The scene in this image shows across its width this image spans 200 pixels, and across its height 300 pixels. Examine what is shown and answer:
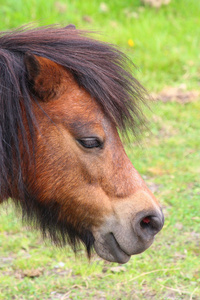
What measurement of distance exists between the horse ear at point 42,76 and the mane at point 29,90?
5 centimetres

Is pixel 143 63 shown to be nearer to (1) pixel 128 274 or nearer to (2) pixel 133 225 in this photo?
(1) pixel 128 274

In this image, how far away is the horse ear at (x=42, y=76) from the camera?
2217 mm

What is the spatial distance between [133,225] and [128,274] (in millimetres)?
1200

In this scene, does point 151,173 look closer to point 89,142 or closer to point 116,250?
point 116,250

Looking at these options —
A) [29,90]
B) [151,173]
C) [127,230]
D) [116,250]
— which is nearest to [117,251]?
[116,250]

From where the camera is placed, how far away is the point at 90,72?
233cm

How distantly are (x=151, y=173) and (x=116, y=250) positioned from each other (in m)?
2.59

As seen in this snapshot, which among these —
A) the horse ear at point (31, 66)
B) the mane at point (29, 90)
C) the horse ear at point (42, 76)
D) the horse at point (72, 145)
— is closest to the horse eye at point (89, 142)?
the horse at point (72, 145)

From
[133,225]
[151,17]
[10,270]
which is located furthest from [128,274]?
[151,17]

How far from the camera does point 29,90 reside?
7.59ft

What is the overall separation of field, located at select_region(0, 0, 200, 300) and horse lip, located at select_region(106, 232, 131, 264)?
605 mm

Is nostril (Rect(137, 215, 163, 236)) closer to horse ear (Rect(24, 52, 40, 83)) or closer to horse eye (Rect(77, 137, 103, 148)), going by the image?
horse eye (Rect(77, 137, 103, 148))

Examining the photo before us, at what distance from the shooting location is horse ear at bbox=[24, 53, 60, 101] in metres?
2.22

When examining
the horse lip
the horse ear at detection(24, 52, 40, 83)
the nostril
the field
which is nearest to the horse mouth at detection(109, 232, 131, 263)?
the horse lip
